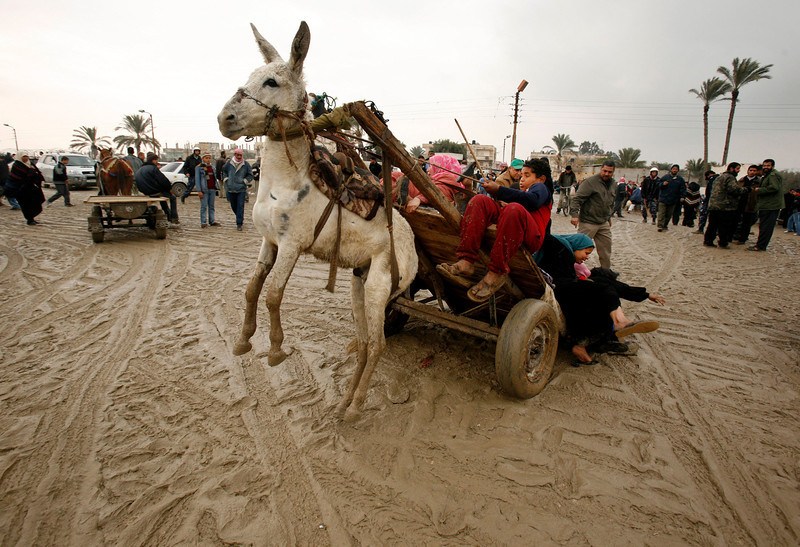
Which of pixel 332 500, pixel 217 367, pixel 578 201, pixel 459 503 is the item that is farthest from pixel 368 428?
pixel 578 201

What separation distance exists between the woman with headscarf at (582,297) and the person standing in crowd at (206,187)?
10.0 m

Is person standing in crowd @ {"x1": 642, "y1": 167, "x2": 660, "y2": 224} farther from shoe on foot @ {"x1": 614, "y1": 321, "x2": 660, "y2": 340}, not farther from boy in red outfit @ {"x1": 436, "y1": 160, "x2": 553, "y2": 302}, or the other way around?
boy in red outfit @ {"x1": 436, "y1": 160, "x2": 553, "y2": 302}

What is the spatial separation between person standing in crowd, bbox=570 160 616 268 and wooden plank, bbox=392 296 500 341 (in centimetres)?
337

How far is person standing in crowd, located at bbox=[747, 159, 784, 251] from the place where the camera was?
9664 millimetres

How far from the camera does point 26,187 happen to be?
35.5 ft

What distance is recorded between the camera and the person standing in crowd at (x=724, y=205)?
9.96m

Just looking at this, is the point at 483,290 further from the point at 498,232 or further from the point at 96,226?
the point at 96,226

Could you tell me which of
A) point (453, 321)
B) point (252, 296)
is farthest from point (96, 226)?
point (453, 321)

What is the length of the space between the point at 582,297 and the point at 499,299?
0.92 metres

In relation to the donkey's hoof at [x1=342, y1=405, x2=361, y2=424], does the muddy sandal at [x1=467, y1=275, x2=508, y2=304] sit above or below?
above

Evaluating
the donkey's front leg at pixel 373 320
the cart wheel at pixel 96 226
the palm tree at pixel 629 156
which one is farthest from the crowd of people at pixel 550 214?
the palm tree at pixel 629 156

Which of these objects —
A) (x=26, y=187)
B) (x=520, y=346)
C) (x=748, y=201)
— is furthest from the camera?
(x=26, y=187)

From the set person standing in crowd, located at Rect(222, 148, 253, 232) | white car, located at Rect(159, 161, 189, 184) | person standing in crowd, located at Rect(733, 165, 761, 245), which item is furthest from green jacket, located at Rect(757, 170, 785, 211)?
white car, located at Rect(159, 161, 189, 184)

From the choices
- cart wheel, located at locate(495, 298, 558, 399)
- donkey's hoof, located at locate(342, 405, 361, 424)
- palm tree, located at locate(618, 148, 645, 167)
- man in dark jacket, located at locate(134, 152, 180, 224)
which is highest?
palm tree, located at locate(618, 148, 645, 167)
